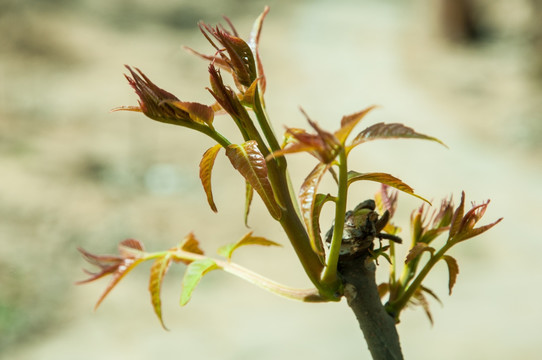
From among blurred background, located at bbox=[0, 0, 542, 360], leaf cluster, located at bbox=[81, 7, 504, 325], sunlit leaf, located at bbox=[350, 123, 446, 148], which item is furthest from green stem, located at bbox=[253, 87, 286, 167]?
blurred background, located at bbox=[0, 0, 542, 360]

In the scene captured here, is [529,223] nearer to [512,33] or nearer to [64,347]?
[64,347]

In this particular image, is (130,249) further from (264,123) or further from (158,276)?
(264,123)

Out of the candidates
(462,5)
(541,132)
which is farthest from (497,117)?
(462,5)

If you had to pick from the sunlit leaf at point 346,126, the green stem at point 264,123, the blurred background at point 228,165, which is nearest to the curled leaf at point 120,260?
the green stem at point 264,123

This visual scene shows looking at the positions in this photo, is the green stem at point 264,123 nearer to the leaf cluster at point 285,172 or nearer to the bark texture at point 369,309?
the leaf cluster at point 285,172

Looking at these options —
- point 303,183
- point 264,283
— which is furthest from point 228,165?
point 303,183

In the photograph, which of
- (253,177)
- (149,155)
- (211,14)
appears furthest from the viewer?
(211,14)
